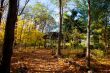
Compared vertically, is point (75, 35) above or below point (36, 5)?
below

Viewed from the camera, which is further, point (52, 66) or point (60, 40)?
point (60, 40)

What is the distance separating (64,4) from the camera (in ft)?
106

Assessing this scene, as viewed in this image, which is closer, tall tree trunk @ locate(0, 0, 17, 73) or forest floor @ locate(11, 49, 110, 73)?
tall tree trunk @ locate(0, 0, 17, 73)

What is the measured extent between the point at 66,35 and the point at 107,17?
853 inches

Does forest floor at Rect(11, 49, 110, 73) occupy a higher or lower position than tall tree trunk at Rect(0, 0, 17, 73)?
lower

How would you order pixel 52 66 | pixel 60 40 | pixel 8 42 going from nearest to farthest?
pixel 8 42 < pixel 52 66 < pixel 60 40

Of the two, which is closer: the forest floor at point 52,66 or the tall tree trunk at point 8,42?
the tall tree trunk at point 8,42

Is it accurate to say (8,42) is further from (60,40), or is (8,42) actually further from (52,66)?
(60,40)

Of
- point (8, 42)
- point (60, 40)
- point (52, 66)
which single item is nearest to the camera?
point (8, 42)

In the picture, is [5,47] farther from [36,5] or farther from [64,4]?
[36,5]

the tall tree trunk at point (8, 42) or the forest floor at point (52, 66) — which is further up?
the tall tree trunk at point (8, 42)

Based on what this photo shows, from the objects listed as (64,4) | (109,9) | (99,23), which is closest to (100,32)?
(99,23)

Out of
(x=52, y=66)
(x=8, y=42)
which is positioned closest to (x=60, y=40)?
(x=52, y=66)

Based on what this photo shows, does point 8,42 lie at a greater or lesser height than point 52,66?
greater
